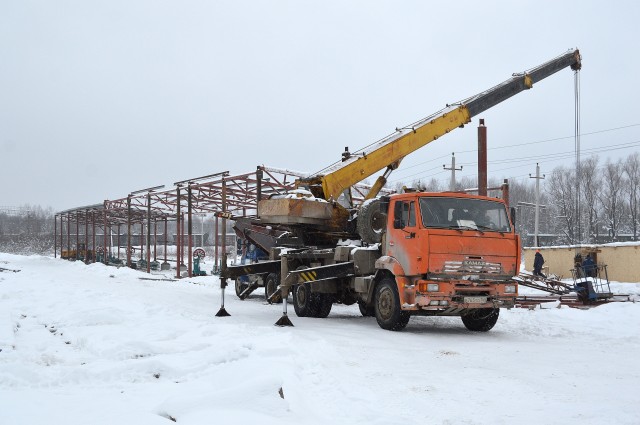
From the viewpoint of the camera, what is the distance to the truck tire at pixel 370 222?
12.8m

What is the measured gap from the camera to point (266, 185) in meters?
27.3

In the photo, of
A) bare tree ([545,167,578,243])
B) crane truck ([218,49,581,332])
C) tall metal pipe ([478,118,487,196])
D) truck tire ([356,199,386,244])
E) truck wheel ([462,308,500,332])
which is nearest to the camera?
crane truck ([218,49,581,332])

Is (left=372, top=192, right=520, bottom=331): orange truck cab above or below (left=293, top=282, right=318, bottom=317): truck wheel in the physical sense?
above

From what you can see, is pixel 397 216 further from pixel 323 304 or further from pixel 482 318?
pixel 323 304

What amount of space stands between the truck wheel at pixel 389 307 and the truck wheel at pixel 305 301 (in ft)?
7.77

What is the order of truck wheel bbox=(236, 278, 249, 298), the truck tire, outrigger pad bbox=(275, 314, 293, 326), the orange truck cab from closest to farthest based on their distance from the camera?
the orange truck cab → outrigger pad bbox=(275, 314, 293, 326) → the truck tire → truck wheel bbox=(236, 278, 249, 298)

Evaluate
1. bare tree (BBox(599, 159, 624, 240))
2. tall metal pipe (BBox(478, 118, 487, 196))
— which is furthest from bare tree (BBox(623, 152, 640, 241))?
tall metal pipe (BBox(478, 118, 487, 196))

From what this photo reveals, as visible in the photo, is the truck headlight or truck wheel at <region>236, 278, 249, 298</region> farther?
truck wheel at <region>236, 278, 249, 298</region>

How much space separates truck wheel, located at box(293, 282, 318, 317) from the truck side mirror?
321 centimetres

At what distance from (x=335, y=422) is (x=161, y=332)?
5180 millimetres

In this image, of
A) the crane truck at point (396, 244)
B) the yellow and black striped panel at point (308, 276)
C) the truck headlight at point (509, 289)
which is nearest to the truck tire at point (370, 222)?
the crane truck at point (396, 244)

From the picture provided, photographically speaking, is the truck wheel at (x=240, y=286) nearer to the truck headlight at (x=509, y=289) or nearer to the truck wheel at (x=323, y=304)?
the truck wheel at (x=323, y=304)

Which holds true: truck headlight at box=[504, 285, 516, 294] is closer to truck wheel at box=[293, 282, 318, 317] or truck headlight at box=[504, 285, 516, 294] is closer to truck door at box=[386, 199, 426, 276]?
truck door at box=[386, 199, 426, 276]

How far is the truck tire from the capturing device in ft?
41.8
